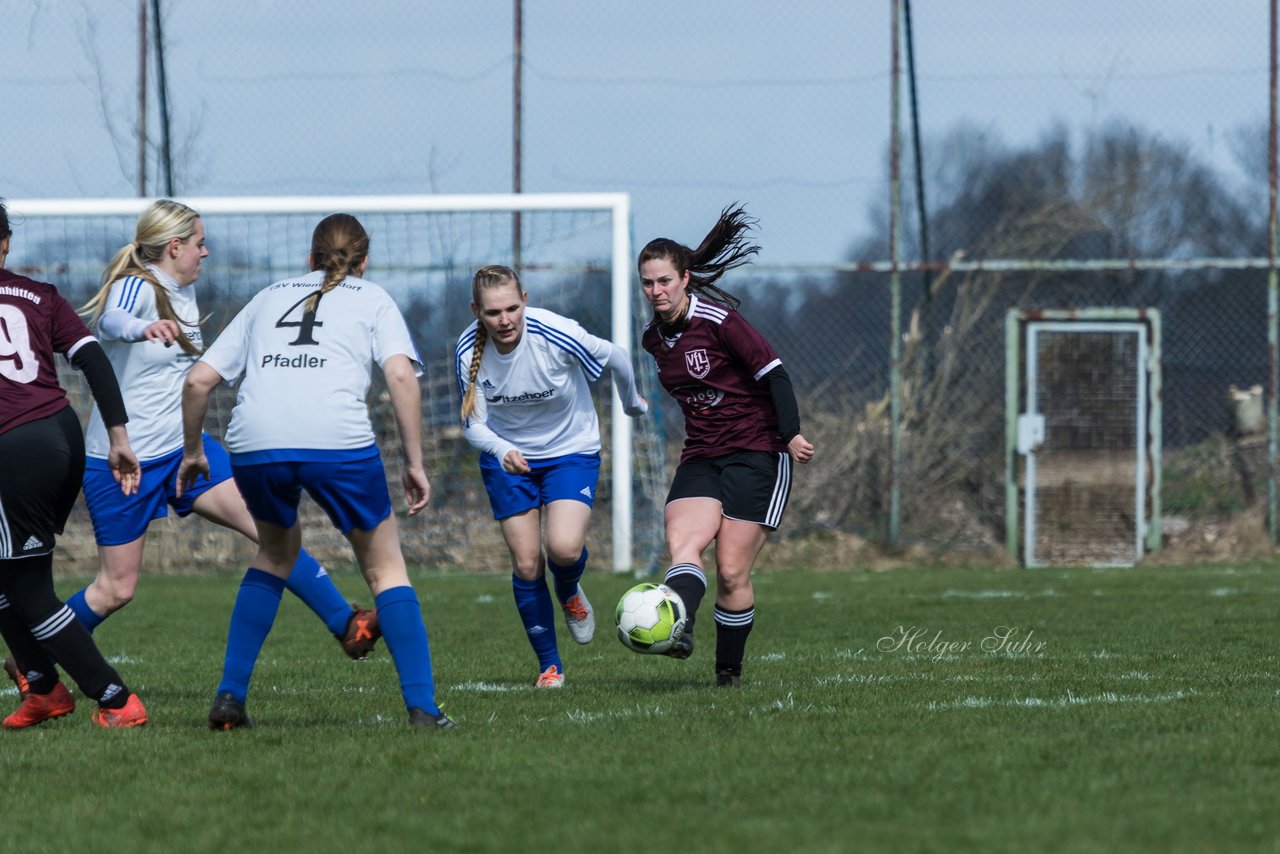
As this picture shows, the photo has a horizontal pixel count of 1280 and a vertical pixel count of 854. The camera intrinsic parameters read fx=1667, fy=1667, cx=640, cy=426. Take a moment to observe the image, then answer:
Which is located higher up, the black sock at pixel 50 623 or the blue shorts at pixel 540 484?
the blue shorts at pixel 540 484

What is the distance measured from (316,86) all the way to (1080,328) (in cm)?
733

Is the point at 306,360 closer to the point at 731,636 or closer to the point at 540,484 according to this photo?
the point at 540,484

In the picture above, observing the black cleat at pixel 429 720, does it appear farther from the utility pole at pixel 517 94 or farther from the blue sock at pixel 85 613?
the utility pole at pixel 517 94

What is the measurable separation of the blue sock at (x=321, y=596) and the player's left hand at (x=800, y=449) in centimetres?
174

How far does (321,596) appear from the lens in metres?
6.15

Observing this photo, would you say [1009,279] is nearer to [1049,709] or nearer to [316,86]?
[316,86]

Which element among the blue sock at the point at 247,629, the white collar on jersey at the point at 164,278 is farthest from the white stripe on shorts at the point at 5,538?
the white collar on jersey at the point at 164,278

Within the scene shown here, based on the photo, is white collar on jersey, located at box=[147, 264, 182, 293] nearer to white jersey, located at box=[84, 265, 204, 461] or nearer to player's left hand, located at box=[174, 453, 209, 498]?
white jersey, located at box=[84, 265, 204, 461]

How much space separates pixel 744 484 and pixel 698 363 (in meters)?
0.50

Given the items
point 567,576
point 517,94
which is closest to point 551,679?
point 567,576

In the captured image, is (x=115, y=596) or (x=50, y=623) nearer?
(x=50, y=623)

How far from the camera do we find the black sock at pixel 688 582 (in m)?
6.19

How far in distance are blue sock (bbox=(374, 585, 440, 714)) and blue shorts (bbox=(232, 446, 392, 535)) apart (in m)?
0.25

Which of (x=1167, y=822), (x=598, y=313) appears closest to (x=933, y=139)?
(x=598, y=313)
